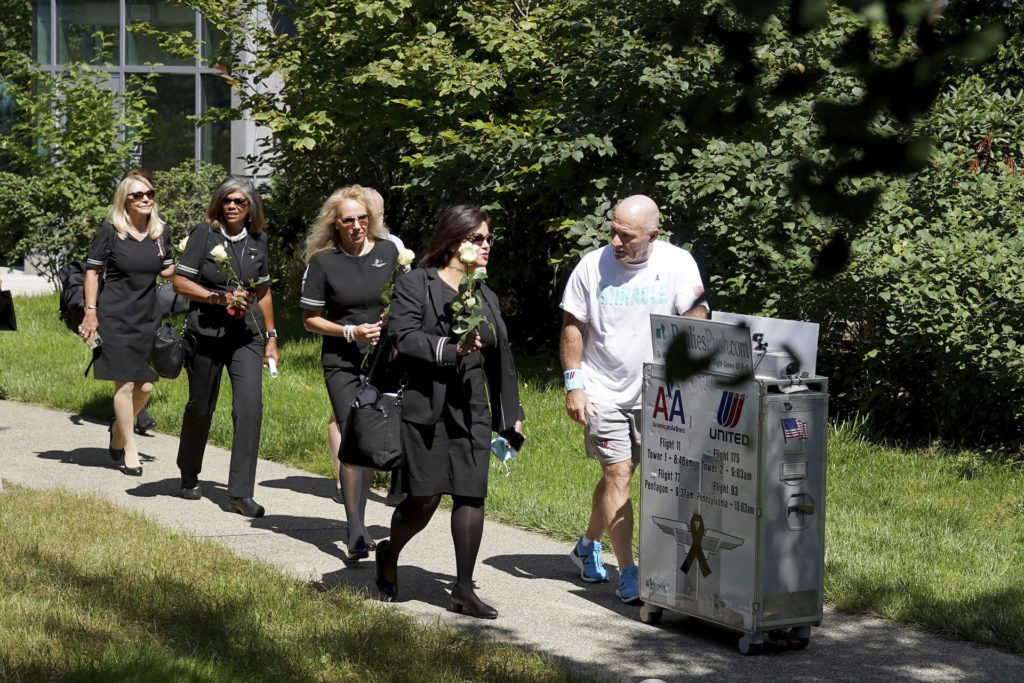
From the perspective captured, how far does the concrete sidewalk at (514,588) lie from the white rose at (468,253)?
5.11ft

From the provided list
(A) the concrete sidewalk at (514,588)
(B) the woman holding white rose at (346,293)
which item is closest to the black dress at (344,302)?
(B) the woman holding white rose at (346,293)

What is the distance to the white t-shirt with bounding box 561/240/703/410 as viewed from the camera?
6254 mm

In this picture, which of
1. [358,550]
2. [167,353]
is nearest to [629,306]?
[358,550]

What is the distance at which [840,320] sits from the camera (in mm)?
10070

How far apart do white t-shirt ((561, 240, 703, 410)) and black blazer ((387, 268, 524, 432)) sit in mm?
454

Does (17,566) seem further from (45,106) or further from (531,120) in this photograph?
(45,106)

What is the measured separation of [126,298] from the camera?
30.0ft

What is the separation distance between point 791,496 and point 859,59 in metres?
3.44

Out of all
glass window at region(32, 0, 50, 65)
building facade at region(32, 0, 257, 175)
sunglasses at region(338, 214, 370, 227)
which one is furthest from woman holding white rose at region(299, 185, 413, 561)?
glass window at region(32, 0, 50, 65)

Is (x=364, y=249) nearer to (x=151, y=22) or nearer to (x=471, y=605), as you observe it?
(x=471, y=605)

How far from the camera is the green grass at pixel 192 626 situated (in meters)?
4.98

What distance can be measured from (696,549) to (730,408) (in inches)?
24.7

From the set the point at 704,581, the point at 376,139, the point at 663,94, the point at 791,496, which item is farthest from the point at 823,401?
the point at 376,139

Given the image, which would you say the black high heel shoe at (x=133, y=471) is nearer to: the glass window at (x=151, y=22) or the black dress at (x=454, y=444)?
the black dress at (x=454, y=444)
